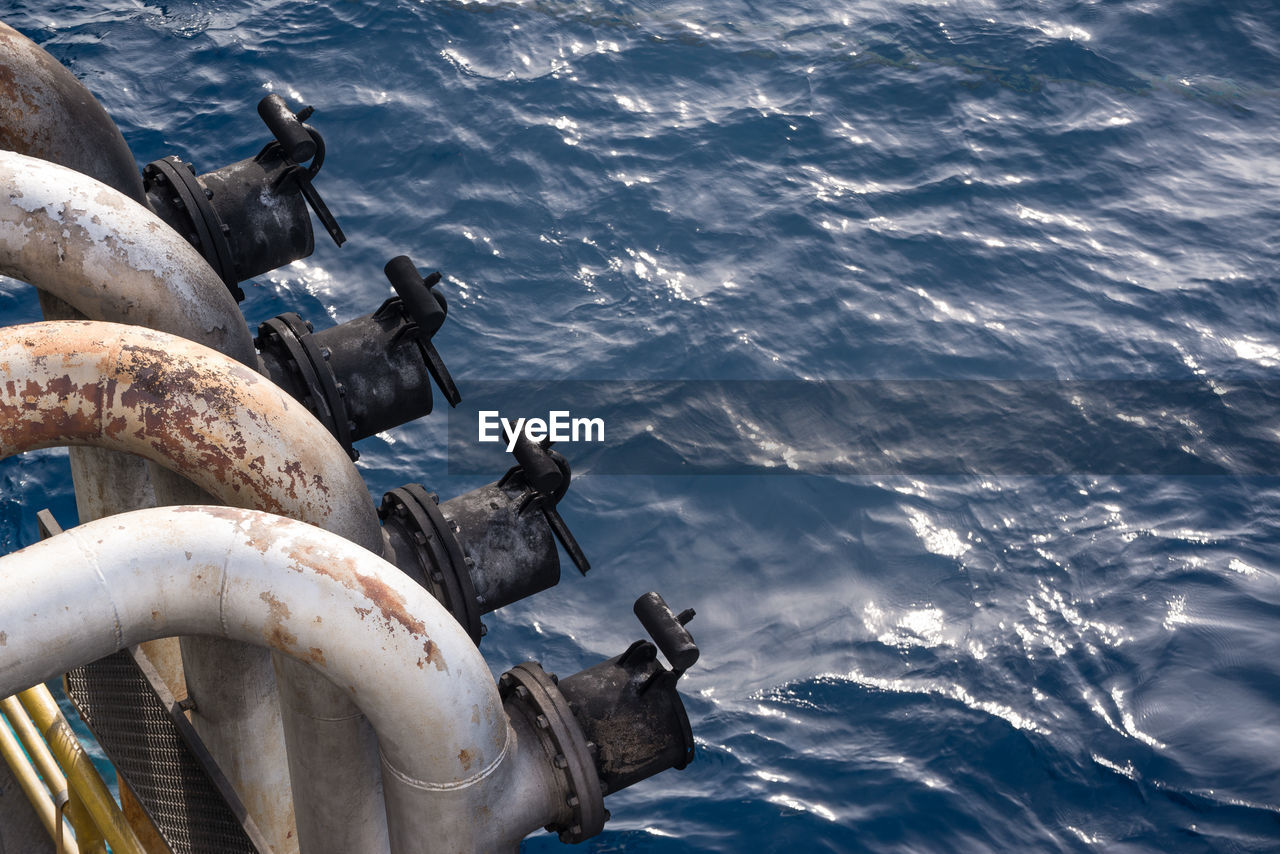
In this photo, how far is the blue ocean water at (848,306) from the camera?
779cm

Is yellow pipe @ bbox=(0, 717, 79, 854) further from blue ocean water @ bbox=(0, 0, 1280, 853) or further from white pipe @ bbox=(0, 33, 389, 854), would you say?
blue ocean water @ bbox=(0, 0, 1280, 853)

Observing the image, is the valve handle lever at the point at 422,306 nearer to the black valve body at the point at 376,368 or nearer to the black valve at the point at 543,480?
the black valve body at the point at 376,368

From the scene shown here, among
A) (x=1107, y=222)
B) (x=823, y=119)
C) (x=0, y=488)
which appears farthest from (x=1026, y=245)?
(x=0, y=488)

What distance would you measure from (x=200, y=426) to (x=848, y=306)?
803 centimetres

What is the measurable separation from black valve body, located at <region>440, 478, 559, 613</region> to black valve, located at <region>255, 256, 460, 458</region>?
57 centimetres

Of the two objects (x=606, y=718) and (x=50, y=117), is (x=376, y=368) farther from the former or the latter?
(x=606, y=718)

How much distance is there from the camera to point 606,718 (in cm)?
427

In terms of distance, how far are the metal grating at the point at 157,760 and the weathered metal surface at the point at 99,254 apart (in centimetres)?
119

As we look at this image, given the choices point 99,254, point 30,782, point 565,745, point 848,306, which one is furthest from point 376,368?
point 848,306

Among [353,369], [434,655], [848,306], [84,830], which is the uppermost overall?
[434,655]

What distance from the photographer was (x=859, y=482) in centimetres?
948

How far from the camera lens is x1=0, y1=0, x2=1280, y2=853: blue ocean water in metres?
7.79

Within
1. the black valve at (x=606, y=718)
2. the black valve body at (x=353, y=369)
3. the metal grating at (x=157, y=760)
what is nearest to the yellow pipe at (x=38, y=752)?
the metal grating at (x=157, y=760)

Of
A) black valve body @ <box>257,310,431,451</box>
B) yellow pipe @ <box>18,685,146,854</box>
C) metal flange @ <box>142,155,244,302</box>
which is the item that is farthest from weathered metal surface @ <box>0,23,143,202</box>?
yellow pipe @ <box>18,685,146,854</box>
